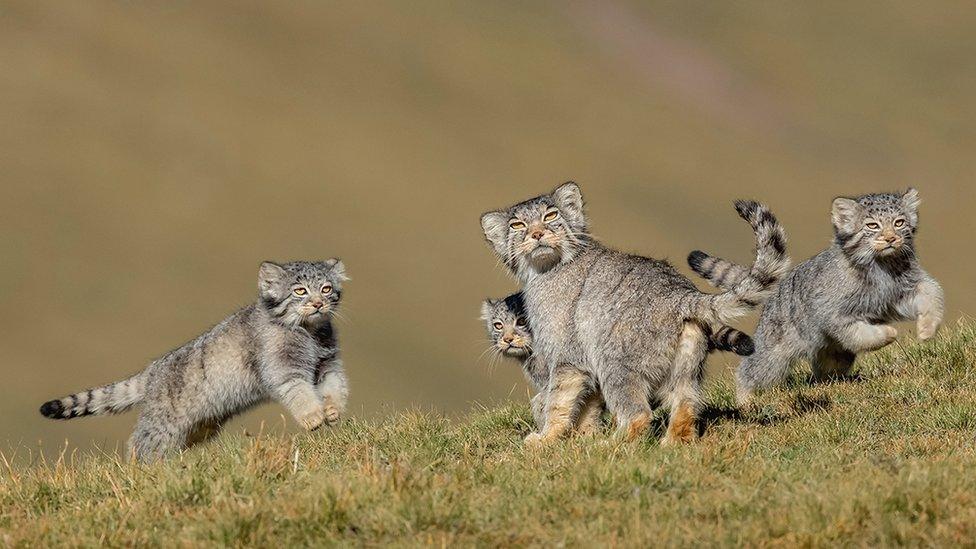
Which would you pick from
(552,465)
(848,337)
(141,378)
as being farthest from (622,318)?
(141,378)

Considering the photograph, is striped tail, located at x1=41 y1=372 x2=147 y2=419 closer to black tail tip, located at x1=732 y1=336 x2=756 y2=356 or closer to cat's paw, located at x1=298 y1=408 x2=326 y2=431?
cat's paw, located at x1=298 y1=408 x2=326 y2=431

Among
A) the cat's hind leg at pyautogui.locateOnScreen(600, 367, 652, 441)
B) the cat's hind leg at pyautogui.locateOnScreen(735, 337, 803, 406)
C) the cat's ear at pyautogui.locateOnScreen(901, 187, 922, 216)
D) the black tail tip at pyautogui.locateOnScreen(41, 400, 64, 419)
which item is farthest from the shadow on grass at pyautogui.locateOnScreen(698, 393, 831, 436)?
the black tail tip at pyautogui.locateOnScreen(41, 400, 64, 419)

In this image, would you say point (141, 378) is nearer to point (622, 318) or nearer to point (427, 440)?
point (427, 440)

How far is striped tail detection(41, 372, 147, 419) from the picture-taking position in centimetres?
1234

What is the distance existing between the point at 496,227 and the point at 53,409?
16.7 feet

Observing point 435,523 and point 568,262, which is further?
point 568,262

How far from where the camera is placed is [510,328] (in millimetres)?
10867

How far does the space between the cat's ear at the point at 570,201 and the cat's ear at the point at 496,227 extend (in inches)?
18.8

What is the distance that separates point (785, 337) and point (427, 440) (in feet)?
15.1

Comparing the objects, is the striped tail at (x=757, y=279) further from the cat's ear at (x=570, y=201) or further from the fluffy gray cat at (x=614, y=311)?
the cat's ear at (x=570, y=201)

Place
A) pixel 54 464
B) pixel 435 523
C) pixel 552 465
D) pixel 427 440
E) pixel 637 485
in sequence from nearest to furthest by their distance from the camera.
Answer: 1. pixel 435 523
2. pixel 637 485
3. pixel 552 465
4. pixel 54 464
5. pixel 427 440

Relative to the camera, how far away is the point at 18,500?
786 cm

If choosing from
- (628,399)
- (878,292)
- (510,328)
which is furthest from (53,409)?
(878,292)

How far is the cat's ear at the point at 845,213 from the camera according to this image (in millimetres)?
11977
